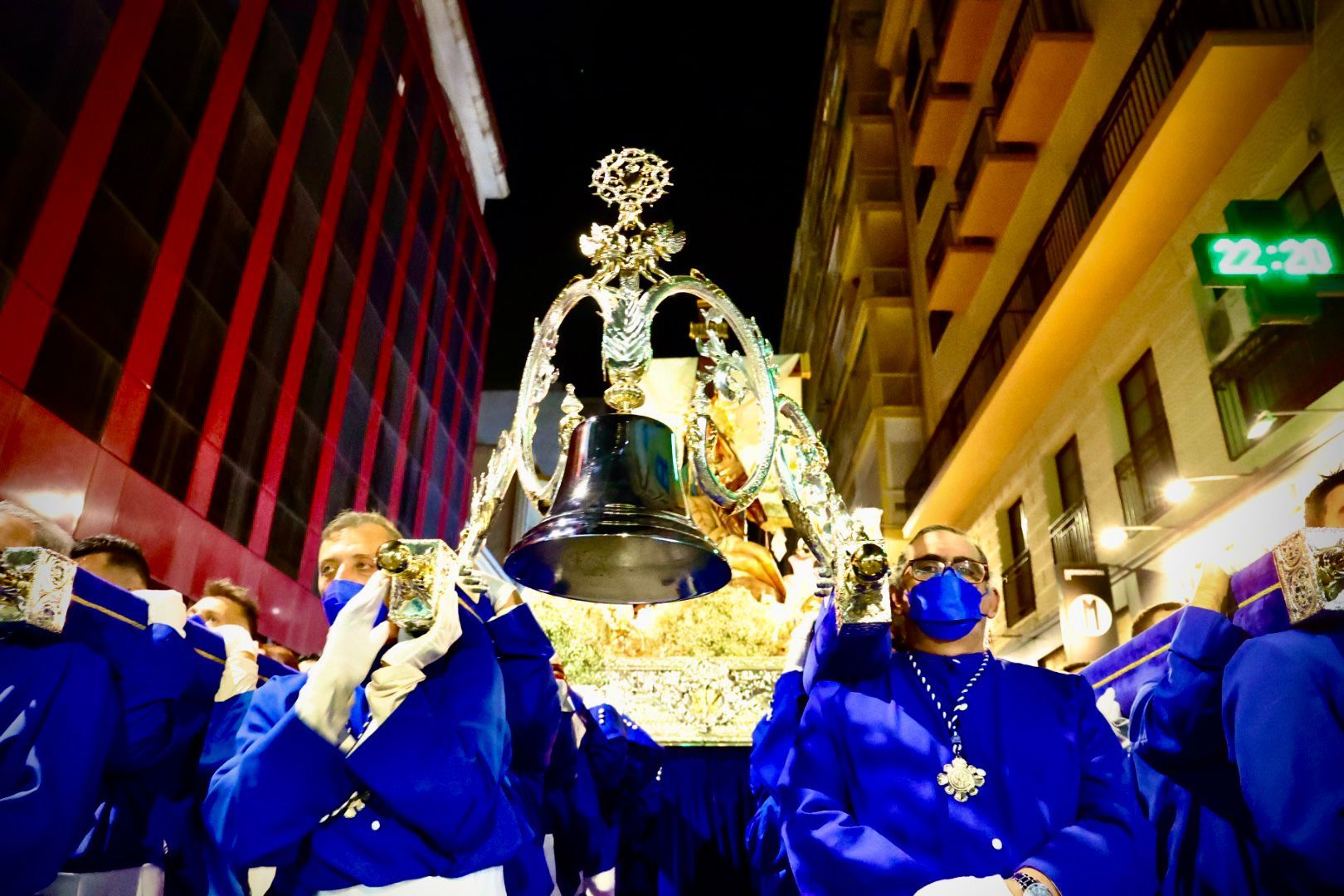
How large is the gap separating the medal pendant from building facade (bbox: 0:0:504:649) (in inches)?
337

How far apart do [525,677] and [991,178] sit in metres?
12.5

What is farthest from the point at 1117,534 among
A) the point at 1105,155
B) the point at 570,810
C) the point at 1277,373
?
the point at 570,810

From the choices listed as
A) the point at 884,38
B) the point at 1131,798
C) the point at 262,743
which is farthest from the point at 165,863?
the point at 884,38

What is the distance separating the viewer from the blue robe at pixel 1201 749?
7.50 feet

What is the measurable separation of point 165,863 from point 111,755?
714mm

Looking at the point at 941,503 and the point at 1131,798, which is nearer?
the point at 1131,798

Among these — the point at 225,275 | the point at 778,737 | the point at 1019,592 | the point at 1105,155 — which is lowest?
the point at 778,737

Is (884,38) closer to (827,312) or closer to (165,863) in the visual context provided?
(827,312)

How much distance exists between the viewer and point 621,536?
2721mm

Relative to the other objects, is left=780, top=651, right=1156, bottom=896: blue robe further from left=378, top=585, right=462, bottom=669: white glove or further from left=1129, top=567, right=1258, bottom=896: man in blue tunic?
left=378, top=585, right=462, bottom=669: white glove

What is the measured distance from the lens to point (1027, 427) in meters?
12.9

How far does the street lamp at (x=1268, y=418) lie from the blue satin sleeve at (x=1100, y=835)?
5423mm

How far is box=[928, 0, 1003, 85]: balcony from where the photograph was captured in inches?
561

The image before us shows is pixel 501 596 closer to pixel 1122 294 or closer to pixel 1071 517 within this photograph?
pixel 1122 294
